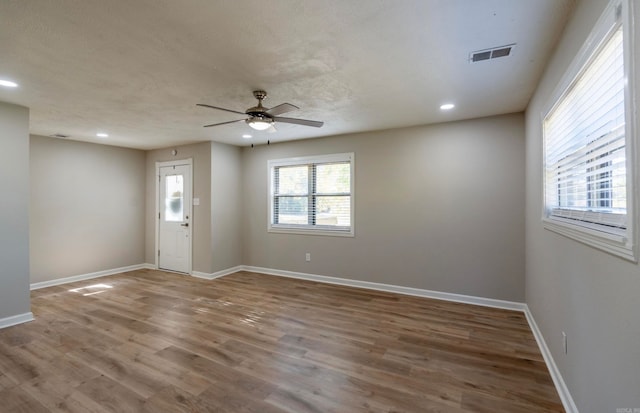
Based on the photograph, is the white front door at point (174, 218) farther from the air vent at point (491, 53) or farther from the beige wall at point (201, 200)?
the air vent at point (491, 53)

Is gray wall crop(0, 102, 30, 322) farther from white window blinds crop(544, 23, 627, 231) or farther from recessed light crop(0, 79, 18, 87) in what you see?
white window blinds crop(544, 23, 627, 231)

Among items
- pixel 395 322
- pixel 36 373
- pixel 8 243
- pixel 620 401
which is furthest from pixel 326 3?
pixel 8 243

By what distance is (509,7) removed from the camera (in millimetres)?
1763

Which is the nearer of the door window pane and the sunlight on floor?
the sunlight on floor

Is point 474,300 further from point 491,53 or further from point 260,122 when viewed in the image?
point 260,122

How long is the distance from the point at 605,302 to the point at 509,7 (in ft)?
5.56

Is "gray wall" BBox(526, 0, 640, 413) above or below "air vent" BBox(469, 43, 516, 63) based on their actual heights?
below

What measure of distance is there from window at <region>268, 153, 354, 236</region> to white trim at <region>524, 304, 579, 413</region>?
2702mm

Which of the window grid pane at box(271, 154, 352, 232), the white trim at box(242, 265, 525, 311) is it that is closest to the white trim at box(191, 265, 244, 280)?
the white trim at box(242, 265, 525, 311)

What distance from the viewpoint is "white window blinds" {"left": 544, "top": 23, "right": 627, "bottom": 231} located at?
133 cm

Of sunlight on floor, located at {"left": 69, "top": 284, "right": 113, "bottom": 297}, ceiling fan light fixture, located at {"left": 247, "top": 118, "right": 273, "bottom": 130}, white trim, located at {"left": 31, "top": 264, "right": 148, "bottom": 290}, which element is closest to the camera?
ceiling fan light fixture, located at {"left": 247, "top": 118, "right": 273, "bottom": 130}

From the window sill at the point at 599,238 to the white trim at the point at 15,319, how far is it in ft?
17.4

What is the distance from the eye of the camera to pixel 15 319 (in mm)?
3400

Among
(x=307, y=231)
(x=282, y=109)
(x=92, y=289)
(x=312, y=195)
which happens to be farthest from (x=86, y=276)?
(x=282, y=109)
